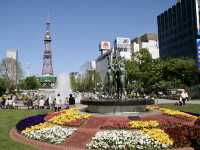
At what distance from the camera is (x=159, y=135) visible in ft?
47.6

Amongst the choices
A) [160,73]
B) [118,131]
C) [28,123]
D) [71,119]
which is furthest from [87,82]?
[118,131]

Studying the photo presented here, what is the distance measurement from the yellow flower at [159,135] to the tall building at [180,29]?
75.4 metres

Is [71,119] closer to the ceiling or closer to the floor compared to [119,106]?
closer to the floor

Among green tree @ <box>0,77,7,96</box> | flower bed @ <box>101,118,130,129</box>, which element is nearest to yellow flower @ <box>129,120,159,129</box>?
flower bed @ <box>101,118,130,129</box>

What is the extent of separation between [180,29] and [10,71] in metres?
53.3

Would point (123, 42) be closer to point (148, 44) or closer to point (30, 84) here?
point (148, 44)

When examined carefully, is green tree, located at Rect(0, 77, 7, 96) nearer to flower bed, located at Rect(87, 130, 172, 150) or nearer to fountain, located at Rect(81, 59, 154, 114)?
fountain, located at Rect(81, 59, 154, 114)

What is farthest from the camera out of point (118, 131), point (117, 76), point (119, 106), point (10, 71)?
point (10, 71)

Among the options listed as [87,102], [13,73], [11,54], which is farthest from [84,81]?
[87,102]

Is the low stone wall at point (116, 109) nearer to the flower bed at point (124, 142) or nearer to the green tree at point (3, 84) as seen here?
the flower bed at point (124, 142)

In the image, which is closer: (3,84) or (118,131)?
(118,131)

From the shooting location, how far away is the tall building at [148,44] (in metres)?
163

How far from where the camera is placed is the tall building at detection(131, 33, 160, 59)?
163 meters

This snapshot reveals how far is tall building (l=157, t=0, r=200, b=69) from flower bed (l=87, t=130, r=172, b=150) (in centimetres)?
7637
